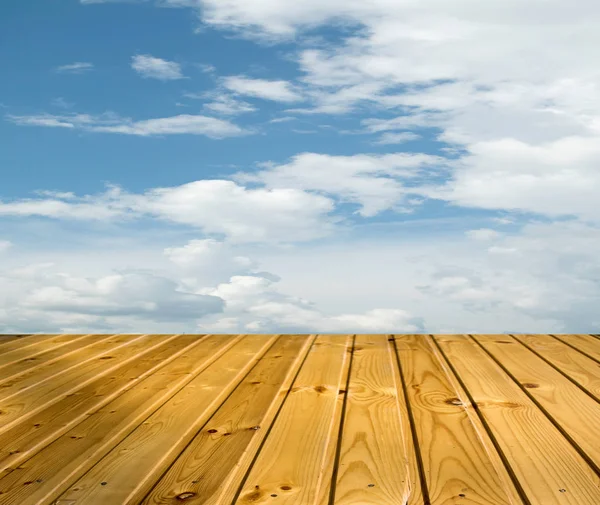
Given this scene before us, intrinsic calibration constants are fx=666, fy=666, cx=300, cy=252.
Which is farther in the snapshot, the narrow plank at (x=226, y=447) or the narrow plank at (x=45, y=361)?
the narrow plank at (x=45, y=361)

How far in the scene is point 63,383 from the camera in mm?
2688

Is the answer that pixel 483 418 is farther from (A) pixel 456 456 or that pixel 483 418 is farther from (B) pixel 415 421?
(A) pixel 456 456

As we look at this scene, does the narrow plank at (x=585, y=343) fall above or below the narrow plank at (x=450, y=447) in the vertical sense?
above

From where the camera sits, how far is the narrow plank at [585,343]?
3197mm

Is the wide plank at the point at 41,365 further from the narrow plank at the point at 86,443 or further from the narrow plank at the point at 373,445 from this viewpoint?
the narrow plank at the point at 373,445

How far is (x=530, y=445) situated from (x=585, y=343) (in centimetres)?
189

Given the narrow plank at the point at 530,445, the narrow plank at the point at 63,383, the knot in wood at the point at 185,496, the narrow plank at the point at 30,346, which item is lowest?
the knot in wood at the point at 185,496

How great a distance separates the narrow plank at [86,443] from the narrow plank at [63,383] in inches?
9.9

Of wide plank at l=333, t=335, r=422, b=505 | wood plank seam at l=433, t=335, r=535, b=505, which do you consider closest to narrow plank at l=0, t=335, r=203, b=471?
wide plank at l=333, t=335, r=422, b=505

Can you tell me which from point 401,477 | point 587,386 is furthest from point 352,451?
point 587,386

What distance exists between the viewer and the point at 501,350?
10.6ft

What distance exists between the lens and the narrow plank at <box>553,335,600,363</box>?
3197 mm

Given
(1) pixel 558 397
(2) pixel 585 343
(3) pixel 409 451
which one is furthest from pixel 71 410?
(2) pixel 585 343

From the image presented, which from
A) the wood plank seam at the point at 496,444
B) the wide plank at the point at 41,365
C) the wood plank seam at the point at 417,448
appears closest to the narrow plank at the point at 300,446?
the wood plank seam at the point at 417,448
